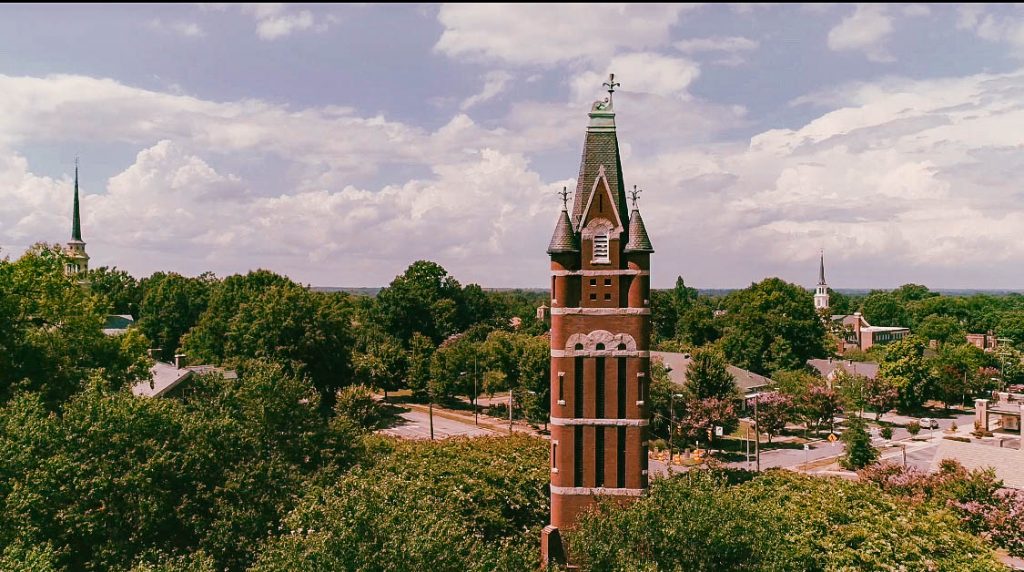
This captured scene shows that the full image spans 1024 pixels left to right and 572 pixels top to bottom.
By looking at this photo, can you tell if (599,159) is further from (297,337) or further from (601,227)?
(297,337)

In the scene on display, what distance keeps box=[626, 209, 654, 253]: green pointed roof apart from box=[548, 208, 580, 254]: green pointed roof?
2277 millimetres

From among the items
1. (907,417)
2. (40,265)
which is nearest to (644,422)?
(40,265)

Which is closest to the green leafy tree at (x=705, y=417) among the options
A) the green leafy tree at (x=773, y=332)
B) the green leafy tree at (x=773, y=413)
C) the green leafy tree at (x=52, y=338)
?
the green leafy tree at (x=773, y=413)

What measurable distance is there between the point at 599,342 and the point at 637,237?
4799 millimetres

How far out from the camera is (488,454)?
3222 cm

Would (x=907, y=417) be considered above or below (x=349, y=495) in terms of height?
below

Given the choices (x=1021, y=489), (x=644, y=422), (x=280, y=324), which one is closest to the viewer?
(x=644, y=422)

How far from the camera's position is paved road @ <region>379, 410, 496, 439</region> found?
6212 centimetres

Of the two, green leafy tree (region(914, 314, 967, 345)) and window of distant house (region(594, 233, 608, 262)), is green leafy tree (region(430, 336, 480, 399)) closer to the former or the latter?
window of distant house (region(594, 233, 608, 262))

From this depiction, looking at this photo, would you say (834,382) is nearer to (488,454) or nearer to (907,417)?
(907,417)

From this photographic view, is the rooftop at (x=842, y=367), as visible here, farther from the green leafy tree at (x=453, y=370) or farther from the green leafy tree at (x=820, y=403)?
the green leafy tree at (x=453, y=370)

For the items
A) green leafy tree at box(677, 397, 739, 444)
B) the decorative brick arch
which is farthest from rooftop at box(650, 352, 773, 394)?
the decorative brick arch

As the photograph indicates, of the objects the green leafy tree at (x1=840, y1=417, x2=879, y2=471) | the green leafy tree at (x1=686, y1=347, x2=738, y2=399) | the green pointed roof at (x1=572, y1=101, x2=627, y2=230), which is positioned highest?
the green pointed roof at (x1=572, y1=101, x2=627, y2=230)

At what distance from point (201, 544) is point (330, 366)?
138 ft
